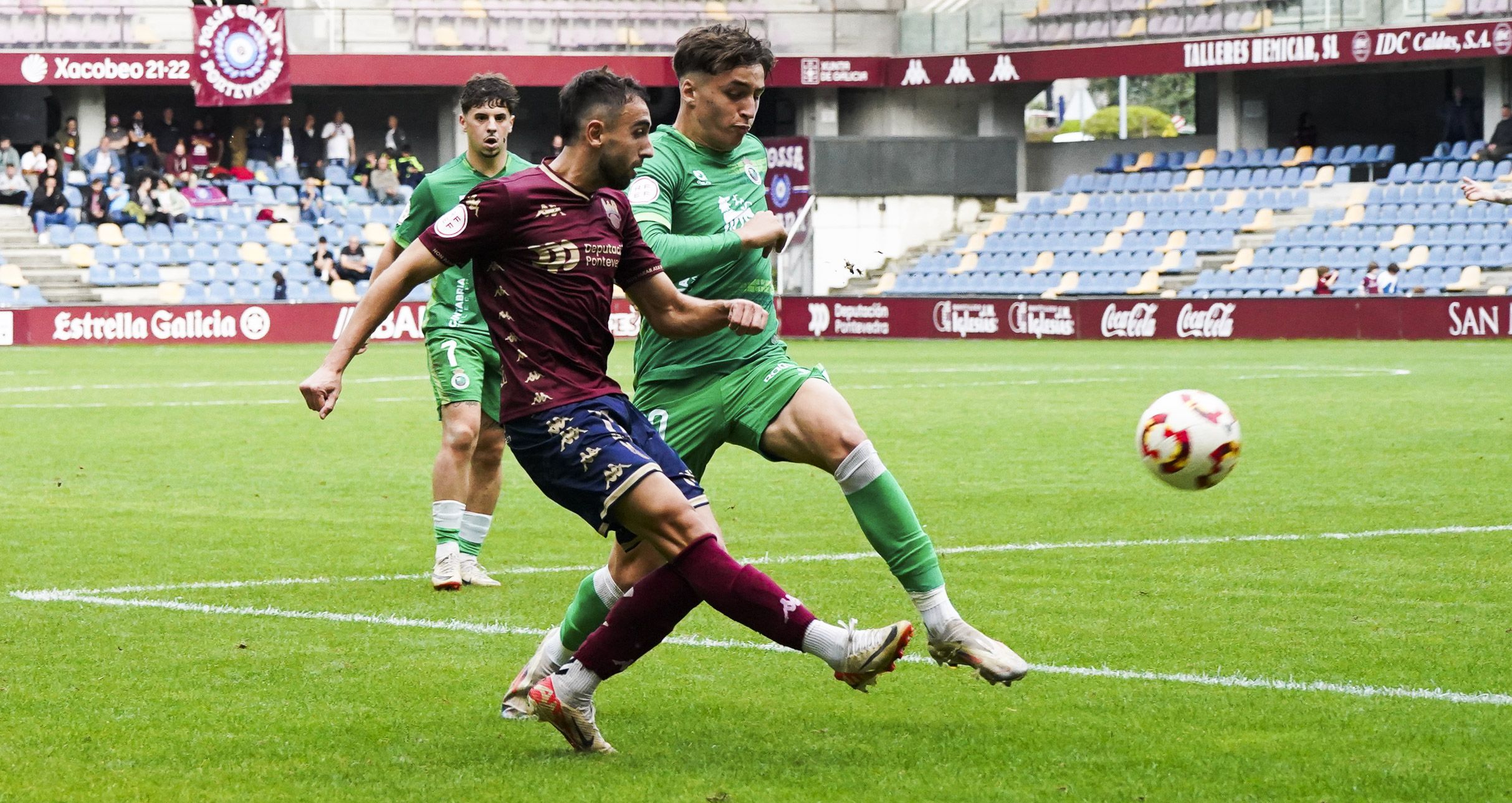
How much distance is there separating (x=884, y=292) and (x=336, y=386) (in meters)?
37.1

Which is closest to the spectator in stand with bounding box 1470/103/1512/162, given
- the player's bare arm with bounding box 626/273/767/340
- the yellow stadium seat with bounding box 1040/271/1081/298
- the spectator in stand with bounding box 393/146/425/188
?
the yellow stadium seat with bounding box 1040/271/1081/298

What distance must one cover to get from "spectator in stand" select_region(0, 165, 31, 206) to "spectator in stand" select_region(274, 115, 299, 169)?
5.20m

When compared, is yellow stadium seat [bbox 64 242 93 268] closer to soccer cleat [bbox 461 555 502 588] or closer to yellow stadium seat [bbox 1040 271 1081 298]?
yellow stadium seat [bbox 1040 271 1081 298]

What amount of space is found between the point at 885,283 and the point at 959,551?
34.2 meters

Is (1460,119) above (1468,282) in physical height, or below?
above

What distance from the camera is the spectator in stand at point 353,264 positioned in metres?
38.5

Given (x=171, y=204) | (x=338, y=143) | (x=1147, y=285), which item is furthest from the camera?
(x=338, y=143)

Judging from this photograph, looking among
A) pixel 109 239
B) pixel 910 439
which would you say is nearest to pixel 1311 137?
pixel 109 239

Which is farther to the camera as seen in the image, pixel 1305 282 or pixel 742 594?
pixel 1305 282

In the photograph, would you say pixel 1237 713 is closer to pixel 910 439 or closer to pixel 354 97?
pixel 910 439

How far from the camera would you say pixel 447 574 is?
326 inches

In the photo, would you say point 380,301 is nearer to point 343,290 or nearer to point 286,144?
point 343,290

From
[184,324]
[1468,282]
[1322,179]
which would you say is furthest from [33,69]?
[1468,282]

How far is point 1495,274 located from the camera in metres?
34.7
